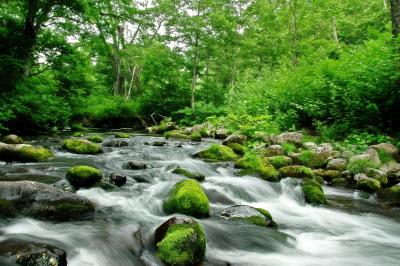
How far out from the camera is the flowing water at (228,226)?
3.84 metres

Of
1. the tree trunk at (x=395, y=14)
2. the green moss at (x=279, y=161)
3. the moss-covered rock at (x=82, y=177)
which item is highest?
the tree trunk at (x=395, y=14)

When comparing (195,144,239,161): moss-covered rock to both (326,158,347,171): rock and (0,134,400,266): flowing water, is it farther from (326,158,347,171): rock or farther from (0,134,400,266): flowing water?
(326,158,347,171): rock

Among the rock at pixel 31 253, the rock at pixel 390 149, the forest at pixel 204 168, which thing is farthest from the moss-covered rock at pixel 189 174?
the rock at pixel 390 149

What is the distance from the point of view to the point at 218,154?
380 inches

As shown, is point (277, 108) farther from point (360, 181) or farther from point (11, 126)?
point (11, 126)

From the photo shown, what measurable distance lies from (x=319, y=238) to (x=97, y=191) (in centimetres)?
354

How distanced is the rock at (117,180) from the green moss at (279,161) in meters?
4.08

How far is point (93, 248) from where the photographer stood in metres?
3.71

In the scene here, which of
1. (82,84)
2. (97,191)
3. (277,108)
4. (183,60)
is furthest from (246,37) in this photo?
(97,191)

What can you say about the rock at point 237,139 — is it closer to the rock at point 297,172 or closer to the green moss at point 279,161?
the green moss at point 279,161

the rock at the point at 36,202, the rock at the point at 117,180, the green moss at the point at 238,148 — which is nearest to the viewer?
the rock at the point at 36,202

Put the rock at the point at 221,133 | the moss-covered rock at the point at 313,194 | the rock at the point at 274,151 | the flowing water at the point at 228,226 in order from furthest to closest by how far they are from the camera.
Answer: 1. the rock at the point at 221,133
2. the rock at the point at 274,151
3. the moss-covered rock at the point at 313,194
4. the flowing water at the point at 228,226

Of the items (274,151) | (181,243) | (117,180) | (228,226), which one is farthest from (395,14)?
(181,243)

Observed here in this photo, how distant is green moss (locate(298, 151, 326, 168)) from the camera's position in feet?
28.2
